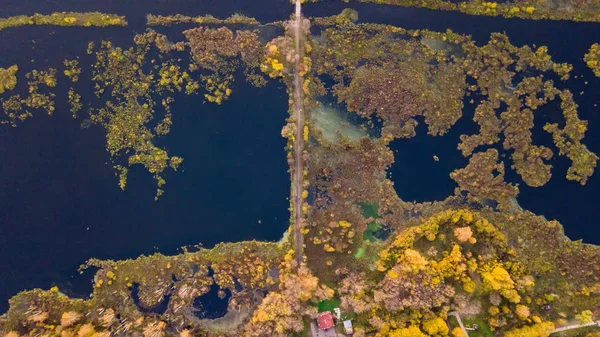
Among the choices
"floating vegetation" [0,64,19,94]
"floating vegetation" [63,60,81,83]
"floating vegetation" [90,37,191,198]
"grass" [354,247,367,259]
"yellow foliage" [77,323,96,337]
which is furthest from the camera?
"floating vegetation" [63,60,81,83]

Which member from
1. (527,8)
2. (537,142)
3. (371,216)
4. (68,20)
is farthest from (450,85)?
(68,20)

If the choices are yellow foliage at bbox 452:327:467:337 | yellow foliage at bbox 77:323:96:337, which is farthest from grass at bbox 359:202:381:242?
yellow foliage at bbox 77:323:96:337

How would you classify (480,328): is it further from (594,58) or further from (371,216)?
(594,58)

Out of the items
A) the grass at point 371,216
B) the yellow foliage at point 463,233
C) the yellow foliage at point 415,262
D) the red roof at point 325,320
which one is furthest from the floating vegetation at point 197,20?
the red roof at point 325,320

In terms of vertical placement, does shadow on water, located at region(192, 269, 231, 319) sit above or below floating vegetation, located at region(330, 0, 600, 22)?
below

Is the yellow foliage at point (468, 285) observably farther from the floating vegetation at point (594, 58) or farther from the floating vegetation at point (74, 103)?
the floating vegetation at point (74, 103)

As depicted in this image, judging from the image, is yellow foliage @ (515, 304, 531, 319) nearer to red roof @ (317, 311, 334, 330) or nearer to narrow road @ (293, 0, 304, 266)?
red roof @ (317, 311, 334, 330)
